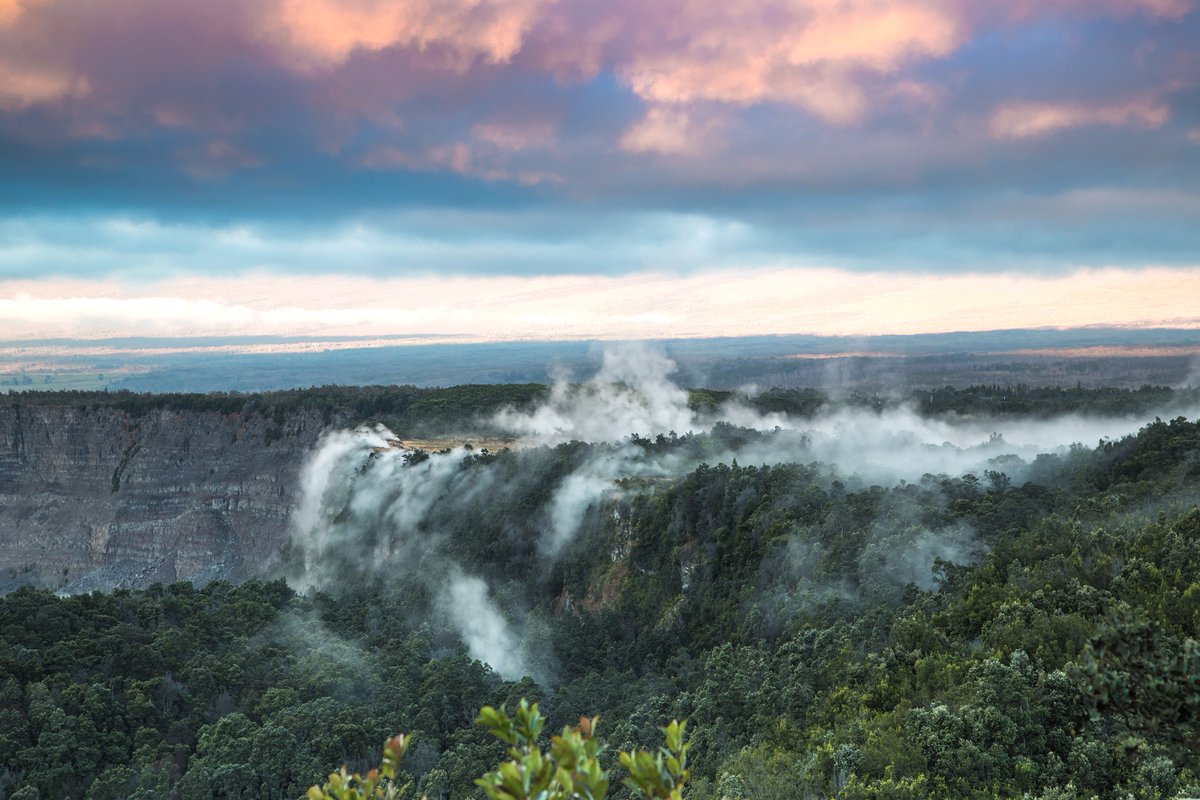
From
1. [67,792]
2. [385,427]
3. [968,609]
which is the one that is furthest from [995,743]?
[385,427]

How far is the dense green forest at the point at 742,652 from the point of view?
22.2m

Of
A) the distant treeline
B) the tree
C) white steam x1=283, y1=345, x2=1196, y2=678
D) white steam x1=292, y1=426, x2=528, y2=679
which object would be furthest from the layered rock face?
the tree

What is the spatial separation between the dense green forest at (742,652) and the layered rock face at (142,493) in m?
50.6

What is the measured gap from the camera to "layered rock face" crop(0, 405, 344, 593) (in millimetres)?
113188

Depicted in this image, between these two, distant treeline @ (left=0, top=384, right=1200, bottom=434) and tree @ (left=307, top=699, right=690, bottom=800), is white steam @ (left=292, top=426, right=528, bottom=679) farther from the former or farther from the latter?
tree @ (left=307, top=699, right=690, bottom=800)

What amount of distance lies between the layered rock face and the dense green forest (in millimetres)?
50627

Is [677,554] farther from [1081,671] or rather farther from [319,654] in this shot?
[1081,671]

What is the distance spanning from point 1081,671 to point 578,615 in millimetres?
49479

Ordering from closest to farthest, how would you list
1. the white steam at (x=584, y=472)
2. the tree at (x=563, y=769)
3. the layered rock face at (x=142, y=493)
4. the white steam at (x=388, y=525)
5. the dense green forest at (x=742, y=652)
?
1. the tree at (x=563, y=769)
2. the dense green forest at (x=742, y=652)
3. the white steam at (x=584, y=472)
4. the white steam at (x=388, y=525)
5. the layered rock face at (x=142, y=493)

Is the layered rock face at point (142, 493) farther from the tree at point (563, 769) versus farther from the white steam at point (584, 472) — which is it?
the tree at point (563, 769)

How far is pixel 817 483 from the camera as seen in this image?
2189 inches

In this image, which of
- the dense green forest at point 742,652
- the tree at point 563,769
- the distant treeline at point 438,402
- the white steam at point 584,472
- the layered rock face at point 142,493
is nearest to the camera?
the tree at point 563,769

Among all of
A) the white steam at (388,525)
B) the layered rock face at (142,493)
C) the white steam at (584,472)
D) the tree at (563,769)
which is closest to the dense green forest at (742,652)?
the white steam at (584,472)

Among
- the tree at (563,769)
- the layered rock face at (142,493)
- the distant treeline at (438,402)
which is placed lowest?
the layered rock face at (142,493)
